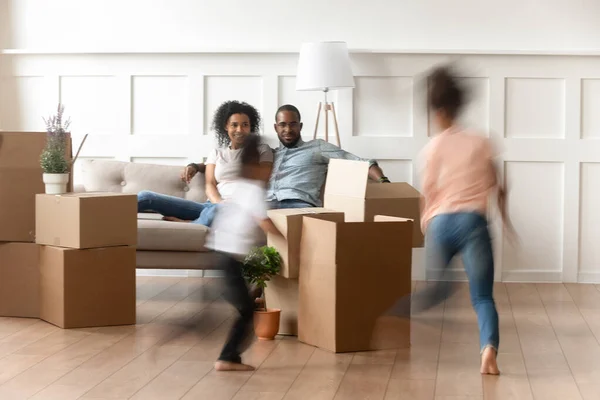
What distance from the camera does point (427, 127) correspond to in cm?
574

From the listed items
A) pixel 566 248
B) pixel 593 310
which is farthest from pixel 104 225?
Answer: pixel 566 248

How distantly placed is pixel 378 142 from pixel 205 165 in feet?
3.42

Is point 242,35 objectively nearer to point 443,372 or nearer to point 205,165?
point 205,165

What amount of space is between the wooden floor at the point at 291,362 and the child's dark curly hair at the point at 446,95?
0.93 m

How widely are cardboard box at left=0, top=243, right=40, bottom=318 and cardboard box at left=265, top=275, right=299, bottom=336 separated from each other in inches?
44.4

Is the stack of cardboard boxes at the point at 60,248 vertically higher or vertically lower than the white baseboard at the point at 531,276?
higher

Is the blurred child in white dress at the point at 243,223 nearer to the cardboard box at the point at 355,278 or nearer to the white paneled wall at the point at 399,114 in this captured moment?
the cardboard box at the point at 355,278

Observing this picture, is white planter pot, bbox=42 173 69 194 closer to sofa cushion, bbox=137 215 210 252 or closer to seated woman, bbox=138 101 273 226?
sofa cushion, bbox=137 215 210 252

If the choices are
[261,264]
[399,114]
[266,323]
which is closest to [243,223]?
[261,264]

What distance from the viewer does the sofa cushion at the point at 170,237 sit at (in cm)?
490

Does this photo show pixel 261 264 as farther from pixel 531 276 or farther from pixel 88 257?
pixel 531 276

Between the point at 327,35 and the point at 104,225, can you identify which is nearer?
the point at 104,225

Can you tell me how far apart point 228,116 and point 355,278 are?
6.53 ft

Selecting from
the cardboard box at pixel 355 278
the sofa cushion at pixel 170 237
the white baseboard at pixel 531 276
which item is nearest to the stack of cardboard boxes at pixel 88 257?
the sofa cushion at pixel 170 237
